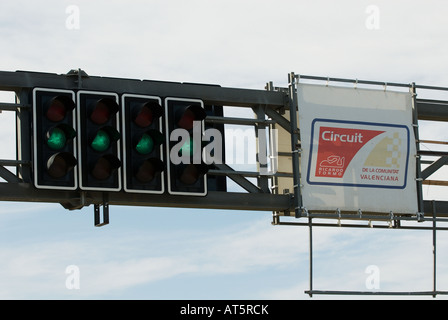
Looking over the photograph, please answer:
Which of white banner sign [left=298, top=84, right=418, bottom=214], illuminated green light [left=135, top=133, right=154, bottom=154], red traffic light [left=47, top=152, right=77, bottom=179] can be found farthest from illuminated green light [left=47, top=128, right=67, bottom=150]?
white banner sign [left=298, top=84, right=418, bottom=214]

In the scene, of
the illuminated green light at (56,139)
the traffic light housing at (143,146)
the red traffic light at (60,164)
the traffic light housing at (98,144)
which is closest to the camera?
the red traffic light at (60,164)

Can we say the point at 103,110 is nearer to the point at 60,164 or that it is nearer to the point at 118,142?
the point at 118,142

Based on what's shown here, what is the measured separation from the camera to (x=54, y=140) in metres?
14.7

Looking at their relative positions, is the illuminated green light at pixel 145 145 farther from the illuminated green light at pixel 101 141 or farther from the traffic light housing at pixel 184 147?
the illuminated green light at pixel 101 141

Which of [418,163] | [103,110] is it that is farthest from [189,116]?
[418,163]

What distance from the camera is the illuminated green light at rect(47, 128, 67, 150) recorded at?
14695 mm

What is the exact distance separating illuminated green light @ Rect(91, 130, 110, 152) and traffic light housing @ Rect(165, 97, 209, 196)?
2.99 ft

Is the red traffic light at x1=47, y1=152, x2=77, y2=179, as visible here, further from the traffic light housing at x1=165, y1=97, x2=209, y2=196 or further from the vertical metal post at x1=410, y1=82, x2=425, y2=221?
the vertical metal post at x1=410, y1=82, x2=425, y2=221

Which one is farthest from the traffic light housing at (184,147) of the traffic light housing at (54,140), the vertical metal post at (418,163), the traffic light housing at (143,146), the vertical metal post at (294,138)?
the vertical metal post at (418,163)

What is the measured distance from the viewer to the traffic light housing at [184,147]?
50.7 feet

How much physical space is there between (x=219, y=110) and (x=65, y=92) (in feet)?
8.61

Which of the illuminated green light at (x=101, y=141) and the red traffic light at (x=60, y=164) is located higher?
the illuminated green light at (x=101, y=141)

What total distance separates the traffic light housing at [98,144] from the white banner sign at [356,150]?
3.34 m

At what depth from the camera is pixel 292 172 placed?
675 inches
